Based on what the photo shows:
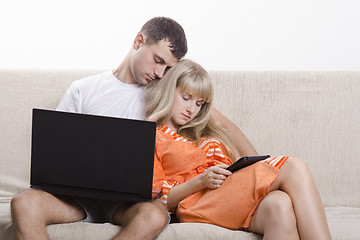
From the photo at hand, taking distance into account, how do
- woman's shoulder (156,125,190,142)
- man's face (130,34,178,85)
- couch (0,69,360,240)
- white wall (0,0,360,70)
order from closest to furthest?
1. woman's shoulder (156,125,190,142)
2. man's face (130,34,178,85)
3. couch (0,69,360,240)
4. white wall (0,0,360,70)

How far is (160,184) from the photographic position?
1600 millimetres

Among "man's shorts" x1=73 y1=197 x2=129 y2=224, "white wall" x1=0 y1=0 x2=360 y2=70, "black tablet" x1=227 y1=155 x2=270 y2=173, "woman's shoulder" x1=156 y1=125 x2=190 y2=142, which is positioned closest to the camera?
→ "black tablet" x1=227 y1=155 x2=270 y2=173

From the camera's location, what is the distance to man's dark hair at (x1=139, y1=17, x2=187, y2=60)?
6.09ft

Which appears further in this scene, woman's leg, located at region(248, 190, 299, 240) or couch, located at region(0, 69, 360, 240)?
couch, located at region(0, 69, 360, 240)

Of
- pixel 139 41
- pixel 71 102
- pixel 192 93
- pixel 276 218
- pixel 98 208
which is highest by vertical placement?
pixel 139 41

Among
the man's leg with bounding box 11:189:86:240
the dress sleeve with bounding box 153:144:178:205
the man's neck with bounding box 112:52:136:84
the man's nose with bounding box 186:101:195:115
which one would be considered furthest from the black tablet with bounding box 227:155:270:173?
the man's neck with bounding box 112:52:136:84

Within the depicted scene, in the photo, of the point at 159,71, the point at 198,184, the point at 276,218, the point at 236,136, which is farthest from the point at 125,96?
the point at 276,218

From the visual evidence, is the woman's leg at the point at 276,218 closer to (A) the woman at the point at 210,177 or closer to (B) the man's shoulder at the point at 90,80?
(A) the woman at the point at 210,177

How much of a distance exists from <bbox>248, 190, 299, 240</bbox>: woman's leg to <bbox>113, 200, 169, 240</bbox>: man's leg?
28cm

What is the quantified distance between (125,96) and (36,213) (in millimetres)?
674

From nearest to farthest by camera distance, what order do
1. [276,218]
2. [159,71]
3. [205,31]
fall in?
[276,218]
[159,71]
[205,31]

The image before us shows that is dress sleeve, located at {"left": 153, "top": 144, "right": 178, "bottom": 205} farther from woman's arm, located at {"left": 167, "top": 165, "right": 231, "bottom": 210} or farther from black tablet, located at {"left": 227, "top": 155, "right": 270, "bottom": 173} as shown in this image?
black tablet, located at {"left": 227, "top": 155, "right": 270, "bottom": 173}

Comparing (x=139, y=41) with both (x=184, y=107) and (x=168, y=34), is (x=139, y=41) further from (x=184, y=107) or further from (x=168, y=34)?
(x=184, y=107)

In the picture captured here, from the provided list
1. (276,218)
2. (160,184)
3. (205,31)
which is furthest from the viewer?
(205,31)
